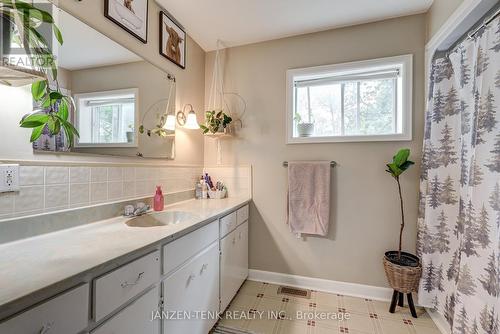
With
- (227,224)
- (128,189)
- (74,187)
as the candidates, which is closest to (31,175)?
(74,187)

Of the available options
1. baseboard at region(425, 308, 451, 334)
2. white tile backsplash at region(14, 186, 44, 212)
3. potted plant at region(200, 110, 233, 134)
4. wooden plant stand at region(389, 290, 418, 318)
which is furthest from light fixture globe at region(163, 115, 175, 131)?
baseboard at region(425, 308, 451, 334)

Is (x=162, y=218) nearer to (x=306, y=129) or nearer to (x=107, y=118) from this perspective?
(x=107, y=118)

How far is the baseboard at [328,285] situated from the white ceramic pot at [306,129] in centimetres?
135

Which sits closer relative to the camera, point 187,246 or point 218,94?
point 187,246

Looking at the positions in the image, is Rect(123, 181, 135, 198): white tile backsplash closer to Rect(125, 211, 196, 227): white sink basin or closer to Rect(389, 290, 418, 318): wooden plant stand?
Rect(125, 211, 196, 227): white sink basin

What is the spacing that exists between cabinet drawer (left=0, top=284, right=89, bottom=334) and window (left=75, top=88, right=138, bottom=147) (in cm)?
81

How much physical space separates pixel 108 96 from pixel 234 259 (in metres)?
1.48

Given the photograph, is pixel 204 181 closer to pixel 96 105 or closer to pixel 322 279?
pixel 96 105

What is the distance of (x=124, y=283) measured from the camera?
84 centimetres

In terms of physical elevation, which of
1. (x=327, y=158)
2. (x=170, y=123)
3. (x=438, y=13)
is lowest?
(x=327, y=158)

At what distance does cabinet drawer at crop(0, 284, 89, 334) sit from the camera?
55 centimetres

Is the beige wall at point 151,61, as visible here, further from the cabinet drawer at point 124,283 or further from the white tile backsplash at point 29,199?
the cabinet drawer at point 124,283

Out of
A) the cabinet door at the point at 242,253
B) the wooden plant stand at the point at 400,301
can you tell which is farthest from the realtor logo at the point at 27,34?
the wooden plant stand at the point at 400,301

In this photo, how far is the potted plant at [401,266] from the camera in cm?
163
